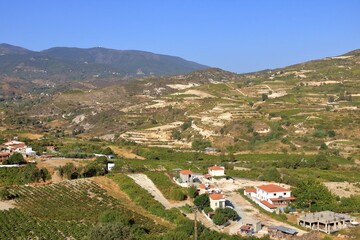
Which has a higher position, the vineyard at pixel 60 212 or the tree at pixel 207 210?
the vineyard at pixel 60 212

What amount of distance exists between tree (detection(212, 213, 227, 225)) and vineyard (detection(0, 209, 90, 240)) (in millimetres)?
10372

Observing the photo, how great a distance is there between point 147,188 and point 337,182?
23.5 meters

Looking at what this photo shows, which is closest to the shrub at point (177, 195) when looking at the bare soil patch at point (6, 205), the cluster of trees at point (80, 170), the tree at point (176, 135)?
the cluster of trees at point (80, 170)

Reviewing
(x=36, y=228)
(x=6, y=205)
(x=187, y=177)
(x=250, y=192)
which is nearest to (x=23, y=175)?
(x=6, y=205)

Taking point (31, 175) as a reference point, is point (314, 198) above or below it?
below

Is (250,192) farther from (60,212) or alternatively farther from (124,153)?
(124,153)

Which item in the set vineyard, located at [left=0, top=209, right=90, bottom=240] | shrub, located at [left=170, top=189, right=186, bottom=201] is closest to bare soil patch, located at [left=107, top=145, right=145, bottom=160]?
shrub, located at [left=170, top=189, right=186, bottom=201]

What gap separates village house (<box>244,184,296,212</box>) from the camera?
3581 cm

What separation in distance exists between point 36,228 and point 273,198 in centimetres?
2164

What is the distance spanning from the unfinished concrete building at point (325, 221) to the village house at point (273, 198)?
4387mm

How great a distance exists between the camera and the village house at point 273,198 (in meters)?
35.8

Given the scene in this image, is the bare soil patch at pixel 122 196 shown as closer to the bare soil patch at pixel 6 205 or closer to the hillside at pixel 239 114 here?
the bare soil patch at pixel 6 205

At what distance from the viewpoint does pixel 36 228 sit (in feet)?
96.8

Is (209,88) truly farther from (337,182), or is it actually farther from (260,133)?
(337,182)
